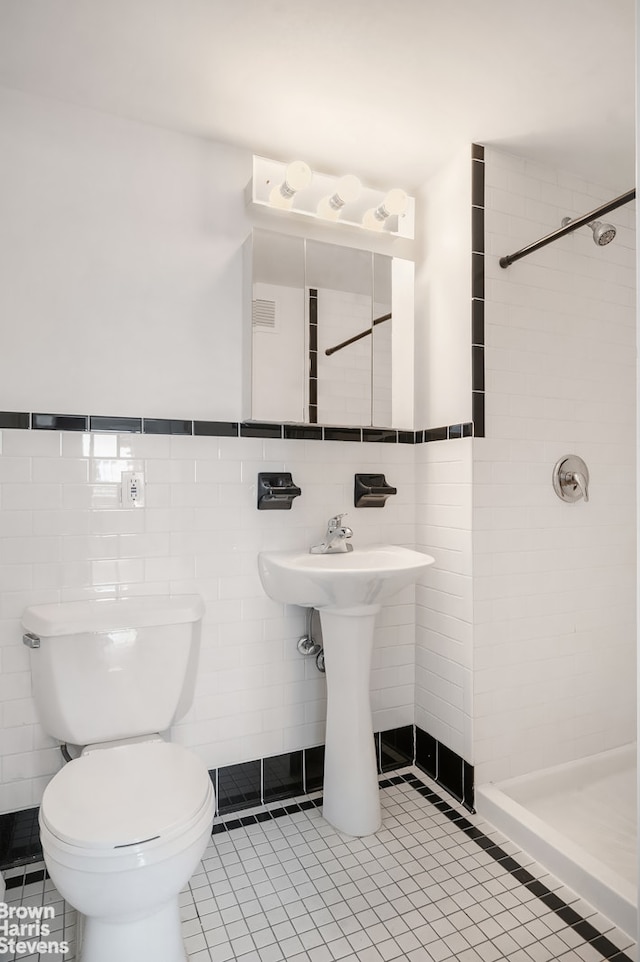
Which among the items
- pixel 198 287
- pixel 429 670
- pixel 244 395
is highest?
pixel 198 287

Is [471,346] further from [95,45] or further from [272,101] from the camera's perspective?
[95,45]

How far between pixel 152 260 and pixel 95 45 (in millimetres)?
594

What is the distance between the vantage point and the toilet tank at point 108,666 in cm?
165

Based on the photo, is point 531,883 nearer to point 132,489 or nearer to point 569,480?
point 569,480

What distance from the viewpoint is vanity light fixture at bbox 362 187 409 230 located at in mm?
2209

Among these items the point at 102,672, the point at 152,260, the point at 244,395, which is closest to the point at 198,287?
the point at 152,260

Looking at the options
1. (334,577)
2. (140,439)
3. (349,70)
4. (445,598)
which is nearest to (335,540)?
(334,577)

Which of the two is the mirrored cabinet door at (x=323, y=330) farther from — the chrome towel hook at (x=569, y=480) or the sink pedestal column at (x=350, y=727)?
the sink pedestal column at (x=350, y=727)

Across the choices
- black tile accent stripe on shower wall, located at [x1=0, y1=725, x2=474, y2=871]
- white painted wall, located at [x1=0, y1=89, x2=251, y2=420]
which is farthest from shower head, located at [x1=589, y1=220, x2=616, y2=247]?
black tile accent stripe on shower wall, located at [x1=0, y1=725, x2=474, y2=871]

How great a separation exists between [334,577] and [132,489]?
0.74m

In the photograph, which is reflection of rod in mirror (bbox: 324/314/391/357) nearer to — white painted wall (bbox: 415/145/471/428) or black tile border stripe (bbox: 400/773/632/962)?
white painted wall (bbox: 415/145/471/428)

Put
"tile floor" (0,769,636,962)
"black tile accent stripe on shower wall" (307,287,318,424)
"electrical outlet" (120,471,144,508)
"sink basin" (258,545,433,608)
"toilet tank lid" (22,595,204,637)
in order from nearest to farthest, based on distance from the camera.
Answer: "tile floor" (0,769,636,962), "toilet tank lid" (22,595,204,637), "sink basin" (258,545,433,608), "electrical outlet" (120,471,144,508), "black tile accent stripe on shower wall" (307,287,318,424)

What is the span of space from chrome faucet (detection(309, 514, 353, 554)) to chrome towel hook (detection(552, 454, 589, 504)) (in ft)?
2.80

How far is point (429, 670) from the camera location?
2334 millimetres
